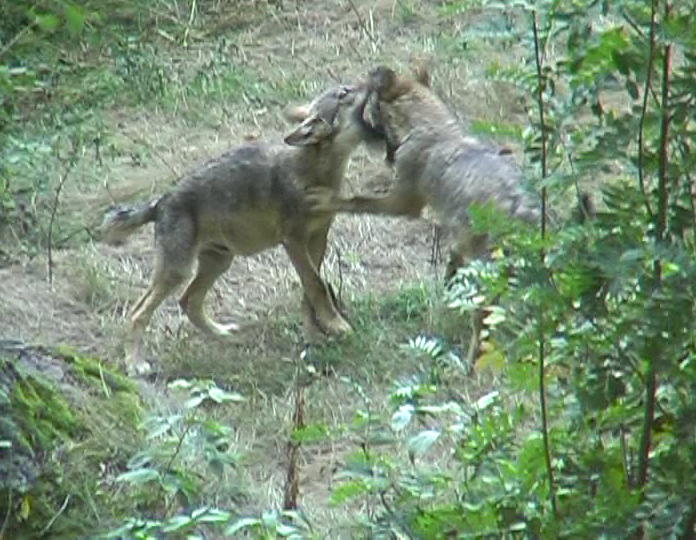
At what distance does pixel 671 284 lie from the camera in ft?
13.4

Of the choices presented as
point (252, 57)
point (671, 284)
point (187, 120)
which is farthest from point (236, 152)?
point (671, 284)

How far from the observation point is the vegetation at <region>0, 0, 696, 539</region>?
4.20m

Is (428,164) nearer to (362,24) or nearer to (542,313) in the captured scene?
(362,24)

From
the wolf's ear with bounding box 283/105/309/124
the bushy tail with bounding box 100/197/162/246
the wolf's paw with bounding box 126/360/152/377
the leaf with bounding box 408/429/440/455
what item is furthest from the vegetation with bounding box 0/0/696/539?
the wolf's ear with bounding box 283/105/309/124

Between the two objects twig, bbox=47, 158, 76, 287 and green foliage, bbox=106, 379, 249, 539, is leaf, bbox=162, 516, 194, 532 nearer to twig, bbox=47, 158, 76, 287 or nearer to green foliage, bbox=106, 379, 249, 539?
green foliage, bbox=106, 379, 249, 539

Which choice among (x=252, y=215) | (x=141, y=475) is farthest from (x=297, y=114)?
(x=141, y=475)

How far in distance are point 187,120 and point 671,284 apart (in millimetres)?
7100

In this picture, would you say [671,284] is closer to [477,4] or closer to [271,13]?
[477,4]

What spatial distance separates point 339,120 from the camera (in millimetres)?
8664

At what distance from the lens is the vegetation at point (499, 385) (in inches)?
165

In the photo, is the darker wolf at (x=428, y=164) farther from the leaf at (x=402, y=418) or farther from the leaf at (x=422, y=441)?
the leaf at (x=422, y=441)

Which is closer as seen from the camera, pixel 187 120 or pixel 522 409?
pixel 522 409

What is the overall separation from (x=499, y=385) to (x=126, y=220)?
2199 millimetres

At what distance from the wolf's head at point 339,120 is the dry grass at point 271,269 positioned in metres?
0.72
